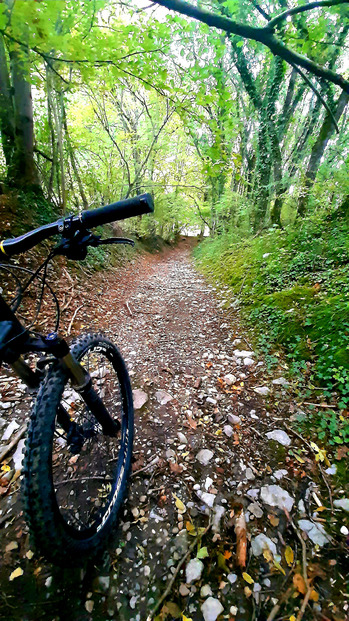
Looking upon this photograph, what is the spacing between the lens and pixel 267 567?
1563mm

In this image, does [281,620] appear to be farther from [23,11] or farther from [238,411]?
[23,11]

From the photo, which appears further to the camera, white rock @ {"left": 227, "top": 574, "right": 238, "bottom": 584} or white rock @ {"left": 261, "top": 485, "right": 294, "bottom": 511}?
white rock @ {"left": 261, "top": 485, "right": 294, "bottom": 511}

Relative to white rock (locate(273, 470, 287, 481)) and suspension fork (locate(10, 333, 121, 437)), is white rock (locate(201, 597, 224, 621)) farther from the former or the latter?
suspension fork (locate(10, 333, 121, 437))

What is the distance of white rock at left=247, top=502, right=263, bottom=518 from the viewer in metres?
1.84

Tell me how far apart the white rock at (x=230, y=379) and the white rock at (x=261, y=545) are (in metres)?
1.58

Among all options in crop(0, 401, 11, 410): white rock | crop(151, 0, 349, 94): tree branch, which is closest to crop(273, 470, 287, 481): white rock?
crop(0, 401, 11, 410): white rock

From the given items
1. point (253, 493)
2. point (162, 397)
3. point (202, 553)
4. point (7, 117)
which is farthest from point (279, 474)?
point (7, 117)

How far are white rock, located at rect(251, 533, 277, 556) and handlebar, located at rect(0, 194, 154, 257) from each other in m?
2.25

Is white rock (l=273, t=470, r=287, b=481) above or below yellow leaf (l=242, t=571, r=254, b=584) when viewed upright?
above

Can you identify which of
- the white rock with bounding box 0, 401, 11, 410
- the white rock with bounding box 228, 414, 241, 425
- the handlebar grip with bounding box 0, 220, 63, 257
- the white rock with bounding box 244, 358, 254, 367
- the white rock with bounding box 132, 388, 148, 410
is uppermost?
the handlebar grip with bounding box 0, 220, 63, 257

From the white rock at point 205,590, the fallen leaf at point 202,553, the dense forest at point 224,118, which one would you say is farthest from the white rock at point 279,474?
the white rock at point 205,590

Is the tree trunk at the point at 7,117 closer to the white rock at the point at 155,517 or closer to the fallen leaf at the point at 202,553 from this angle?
the white rock at the point at 155,517

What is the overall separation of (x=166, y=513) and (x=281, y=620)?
0.85 meters

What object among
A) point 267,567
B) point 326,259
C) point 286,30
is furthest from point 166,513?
point 286,30
